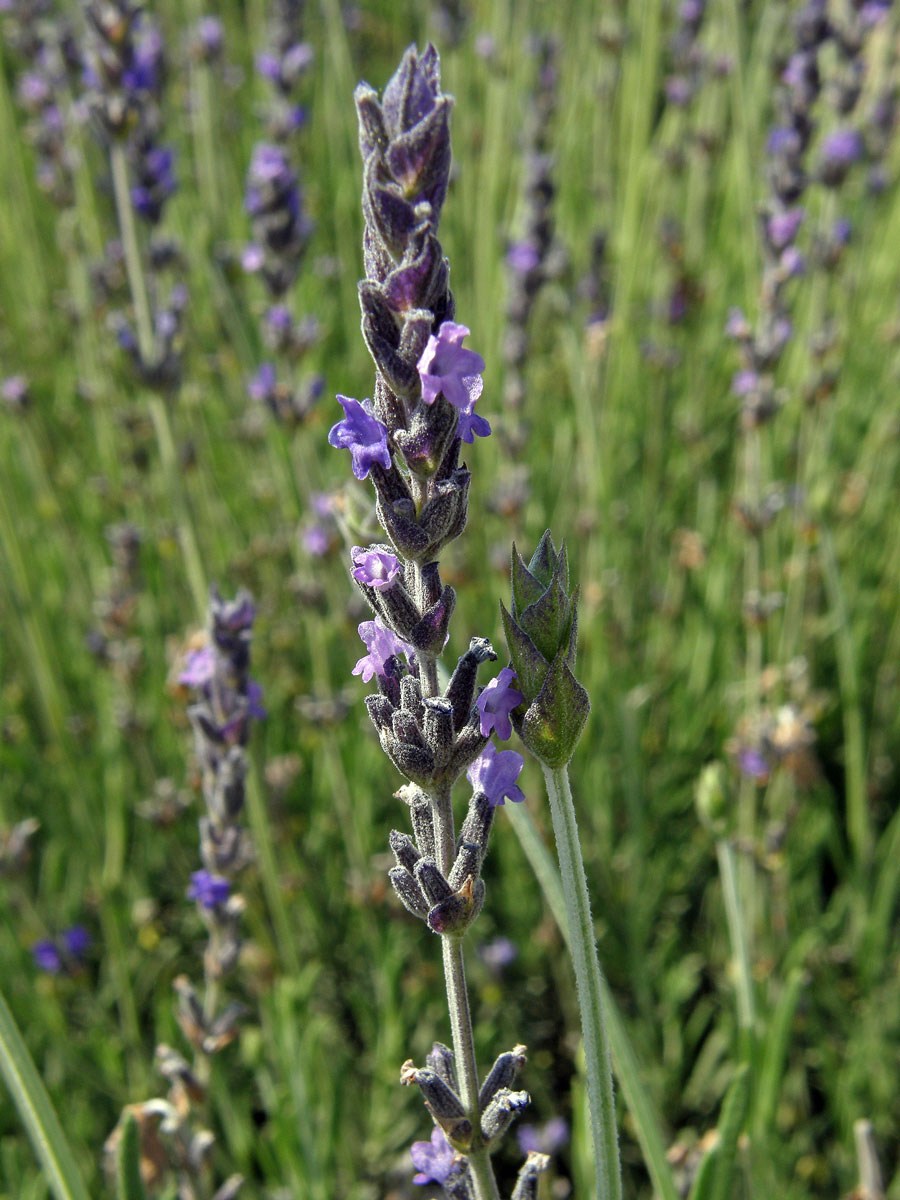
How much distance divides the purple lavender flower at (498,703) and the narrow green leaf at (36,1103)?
1.64 feet

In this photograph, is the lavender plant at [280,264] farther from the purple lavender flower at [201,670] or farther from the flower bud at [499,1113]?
the flower bud at [499,1113]

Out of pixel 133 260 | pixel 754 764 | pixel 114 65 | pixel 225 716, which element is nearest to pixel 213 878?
pixel 225 716

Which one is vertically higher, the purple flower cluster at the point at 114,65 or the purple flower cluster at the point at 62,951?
the purple flower cluster at the point at 114,65

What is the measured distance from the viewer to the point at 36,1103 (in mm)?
914

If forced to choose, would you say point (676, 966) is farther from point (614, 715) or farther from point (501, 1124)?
point (501, 1124)

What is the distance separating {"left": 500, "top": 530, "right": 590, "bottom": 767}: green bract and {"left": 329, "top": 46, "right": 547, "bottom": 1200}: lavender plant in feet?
0.14

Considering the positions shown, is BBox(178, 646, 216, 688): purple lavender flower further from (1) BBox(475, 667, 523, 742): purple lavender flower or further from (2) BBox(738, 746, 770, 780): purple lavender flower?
(2) BBox(738, 746, 770, 780): purple lavender flower

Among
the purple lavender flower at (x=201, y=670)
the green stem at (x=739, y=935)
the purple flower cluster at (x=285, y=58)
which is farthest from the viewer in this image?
the purple flower cluster at (x=285, y=58)

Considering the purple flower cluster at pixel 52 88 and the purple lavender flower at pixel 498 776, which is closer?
the purple lavender flower at pixel 498 776

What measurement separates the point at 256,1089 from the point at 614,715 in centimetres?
135

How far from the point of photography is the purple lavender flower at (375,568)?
2.55ft

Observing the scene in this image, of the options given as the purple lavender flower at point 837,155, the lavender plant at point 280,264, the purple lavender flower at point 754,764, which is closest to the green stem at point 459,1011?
the purple lavender flower at point 754,764

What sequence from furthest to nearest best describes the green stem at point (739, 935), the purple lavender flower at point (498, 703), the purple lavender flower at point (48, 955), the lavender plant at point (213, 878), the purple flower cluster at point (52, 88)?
1. the purple flower cluster at point (52, 88)
2. the purple lavender flower at point (48, 955)
3. the lavender plant at point (213, 878)
4. the green stem at point (739, 935)
5. the purple lavender flower at point (498, 703)

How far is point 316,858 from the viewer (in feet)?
9.56
